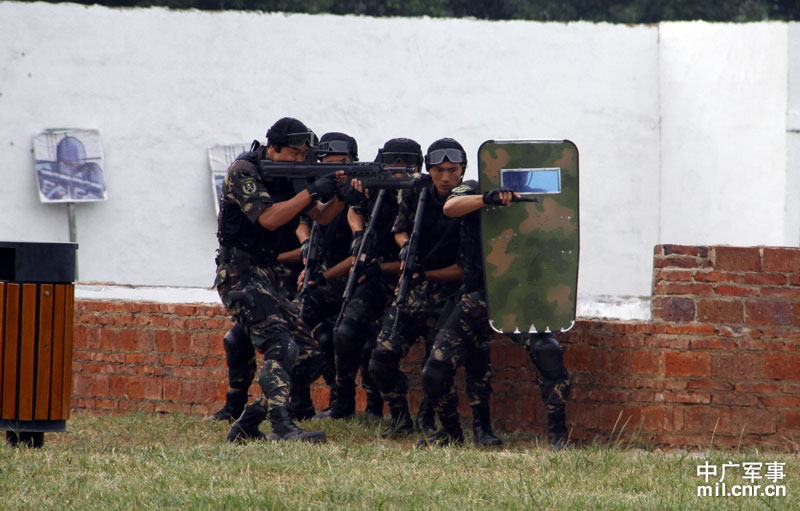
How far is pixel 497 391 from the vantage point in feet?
23.8

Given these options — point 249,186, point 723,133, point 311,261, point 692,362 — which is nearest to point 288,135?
point 249,186

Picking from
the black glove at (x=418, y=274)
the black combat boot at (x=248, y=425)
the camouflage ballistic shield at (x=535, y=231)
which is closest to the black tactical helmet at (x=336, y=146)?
the black glove at (x=418, y=274)

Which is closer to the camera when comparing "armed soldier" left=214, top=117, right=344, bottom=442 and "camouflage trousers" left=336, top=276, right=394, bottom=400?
"armed soldier" left=214, top=117, right=344, bottom=442

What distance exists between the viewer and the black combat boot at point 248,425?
6.41 m

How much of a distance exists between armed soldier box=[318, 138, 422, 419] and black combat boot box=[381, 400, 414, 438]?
0.43 meters

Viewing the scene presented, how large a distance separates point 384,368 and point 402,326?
10.9 inches

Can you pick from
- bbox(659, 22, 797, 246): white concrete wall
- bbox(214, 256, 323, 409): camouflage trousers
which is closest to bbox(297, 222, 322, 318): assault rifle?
bbox(214, 256, 323, 409): camouflage trousers

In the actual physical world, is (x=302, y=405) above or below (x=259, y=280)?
below

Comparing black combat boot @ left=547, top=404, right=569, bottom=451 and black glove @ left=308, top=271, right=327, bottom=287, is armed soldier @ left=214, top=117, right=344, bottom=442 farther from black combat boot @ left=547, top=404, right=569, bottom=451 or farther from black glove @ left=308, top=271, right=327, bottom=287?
black combat boot @ left=547, top=404, right=569, bottom=451

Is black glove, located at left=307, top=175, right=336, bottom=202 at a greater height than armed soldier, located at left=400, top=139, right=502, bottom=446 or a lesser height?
greater

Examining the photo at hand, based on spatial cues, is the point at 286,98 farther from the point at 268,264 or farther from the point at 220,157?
the point at 268,264

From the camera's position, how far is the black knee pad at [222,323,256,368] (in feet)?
23.1

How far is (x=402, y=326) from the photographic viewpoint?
683 cm

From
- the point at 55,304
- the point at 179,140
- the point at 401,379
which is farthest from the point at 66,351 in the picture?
the point at 179,140
